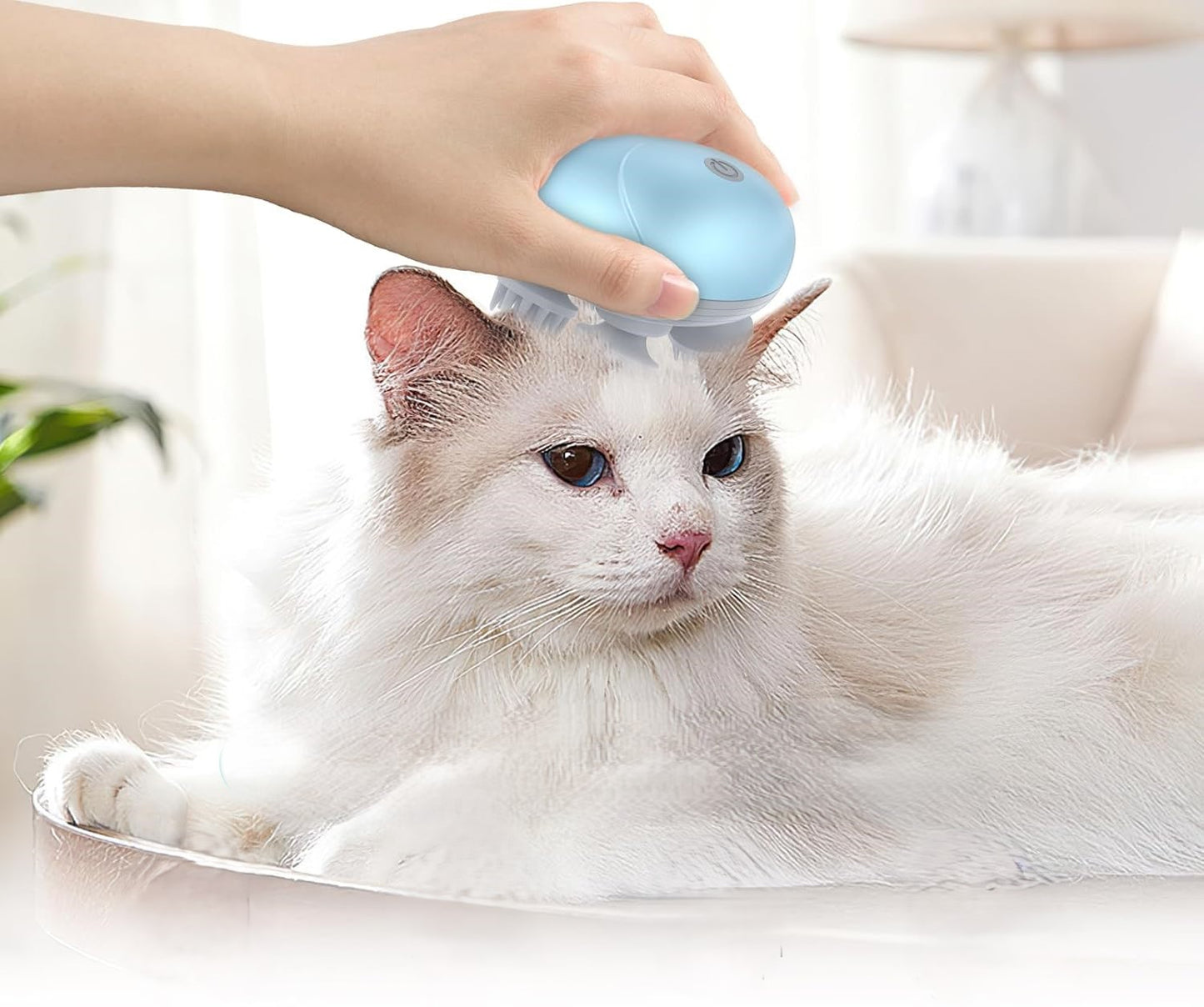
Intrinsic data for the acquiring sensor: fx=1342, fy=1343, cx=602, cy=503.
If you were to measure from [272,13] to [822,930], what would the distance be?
6.01 ft

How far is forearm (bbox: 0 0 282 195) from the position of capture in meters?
0.42

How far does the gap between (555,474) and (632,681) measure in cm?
7

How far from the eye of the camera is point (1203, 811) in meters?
0.42

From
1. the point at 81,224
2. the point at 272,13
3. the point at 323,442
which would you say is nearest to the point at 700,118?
the point at 323,442

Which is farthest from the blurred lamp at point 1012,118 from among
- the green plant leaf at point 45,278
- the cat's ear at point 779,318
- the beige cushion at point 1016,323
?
the cat's ear at point 779,318

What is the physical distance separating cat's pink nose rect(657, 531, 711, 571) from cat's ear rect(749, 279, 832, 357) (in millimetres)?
81

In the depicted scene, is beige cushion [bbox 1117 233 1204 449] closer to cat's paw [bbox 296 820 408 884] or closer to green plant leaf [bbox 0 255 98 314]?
cat's paw [bbox 296 820 408 884]

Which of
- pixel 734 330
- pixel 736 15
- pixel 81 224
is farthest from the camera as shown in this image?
pixel 736 15

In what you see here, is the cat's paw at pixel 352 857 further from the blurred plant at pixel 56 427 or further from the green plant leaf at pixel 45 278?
the green plant leaf at pixel 45 278

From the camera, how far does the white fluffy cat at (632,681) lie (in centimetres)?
40

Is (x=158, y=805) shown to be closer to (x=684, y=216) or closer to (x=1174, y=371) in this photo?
(x=684, y=216)

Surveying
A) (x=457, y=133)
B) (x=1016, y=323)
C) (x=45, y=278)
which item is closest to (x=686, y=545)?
(x=457, y=133)

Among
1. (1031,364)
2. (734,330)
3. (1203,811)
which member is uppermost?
(734,330)

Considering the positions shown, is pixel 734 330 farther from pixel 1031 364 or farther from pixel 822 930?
pixel 1031 364
